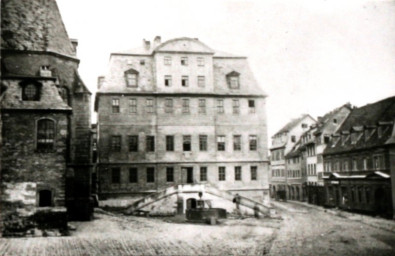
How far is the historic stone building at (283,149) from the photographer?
81.2ft

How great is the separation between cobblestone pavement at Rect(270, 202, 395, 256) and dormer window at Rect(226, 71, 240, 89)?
823 centimetres

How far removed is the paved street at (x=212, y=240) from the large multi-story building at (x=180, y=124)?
5.20 metres

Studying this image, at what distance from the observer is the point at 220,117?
23.3 metres

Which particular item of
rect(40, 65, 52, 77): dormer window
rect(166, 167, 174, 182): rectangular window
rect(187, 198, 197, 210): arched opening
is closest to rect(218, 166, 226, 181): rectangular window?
rect(187, 198, 197, 210): arched opening

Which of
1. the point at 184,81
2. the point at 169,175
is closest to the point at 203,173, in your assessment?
the point at 169,175

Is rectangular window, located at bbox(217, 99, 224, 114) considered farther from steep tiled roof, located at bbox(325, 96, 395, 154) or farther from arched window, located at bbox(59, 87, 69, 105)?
arched window, located at bbox(59, 87, 69, 105)

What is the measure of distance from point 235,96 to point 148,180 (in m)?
6.68

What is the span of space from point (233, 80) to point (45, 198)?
13.1m

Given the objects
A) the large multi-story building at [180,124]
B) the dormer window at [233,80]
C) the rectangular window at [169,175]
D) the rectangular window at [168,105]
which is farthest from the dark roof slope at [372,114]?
the rectangular window at [169,175]

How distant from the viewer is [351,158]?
61.0 feet

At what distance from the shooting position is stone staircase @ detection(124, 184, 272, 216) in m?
20.9

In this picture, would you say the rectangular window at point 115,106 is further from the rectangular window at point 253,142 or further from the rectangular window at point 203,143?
the rectangular window at point 253,142

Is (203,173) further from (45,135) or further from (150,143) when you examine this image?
(45,135)

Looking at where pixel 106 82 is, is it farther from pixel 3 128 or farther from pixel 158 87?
pixel 3 128
